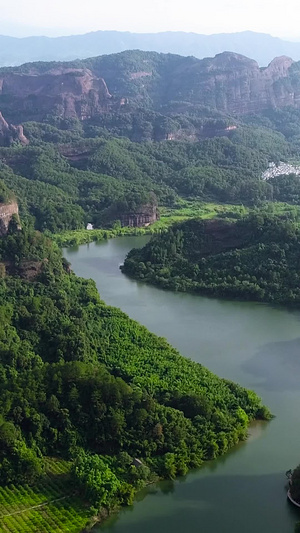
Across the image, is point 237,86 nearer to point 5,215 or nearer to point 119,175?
point 119,175

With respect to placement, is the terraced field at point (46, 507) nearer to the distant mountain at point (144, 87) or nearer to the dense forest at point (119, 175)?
the dense forest at point (119, 175)

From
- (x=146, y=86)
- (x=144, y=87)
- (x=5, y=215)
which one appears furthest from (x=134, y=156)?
(x=146, y=86)

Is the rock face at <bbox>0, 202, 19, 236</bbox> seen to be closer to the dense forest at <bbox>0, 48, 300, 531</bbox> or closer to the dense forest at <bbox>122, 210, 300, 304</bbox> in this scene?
the dense forest at <bbox>0, 48, 300, 531</bbox>

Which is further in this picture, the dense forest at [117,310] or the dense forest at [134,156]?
the dense forest at [134,156]

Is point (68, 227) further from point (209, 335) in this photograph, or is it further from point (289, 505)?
point (289, 505)

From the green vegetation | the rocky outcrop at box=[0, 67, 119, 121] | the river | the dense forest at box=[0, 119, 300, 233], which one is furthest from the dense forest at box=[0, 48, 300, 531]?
the rocky outcrop at box=[0, 67, 119, 121]

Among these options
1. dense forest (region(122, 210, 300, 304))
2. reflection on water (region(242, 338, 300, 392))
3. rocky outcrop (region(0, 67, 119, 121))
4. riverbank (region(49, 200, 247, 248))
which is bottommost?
reflection on water (region(242, 338, 300, 392))

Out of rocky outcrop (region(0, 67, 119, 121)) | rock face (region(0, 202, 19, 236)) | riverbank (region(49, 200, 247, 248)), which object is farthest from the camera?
rocky outcrop (region(0, 67, 119, 121))

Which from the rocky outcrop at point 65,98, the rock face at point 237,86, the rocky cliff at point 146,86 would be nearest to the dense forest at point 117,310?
the rocky outcrop at point 65,98
